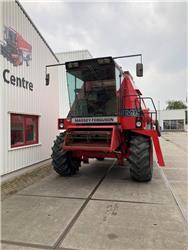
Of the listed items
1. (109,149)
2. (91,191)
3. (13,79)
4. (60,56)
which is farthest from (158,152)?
(60,56)

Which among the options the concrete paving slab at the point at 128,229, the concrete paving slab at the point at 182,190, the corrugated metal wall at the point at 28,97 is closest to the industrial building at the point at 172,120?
the corrugated metal wall at the point at 28,97

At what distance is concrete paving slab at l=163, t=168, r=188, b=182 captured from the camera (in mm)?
6281

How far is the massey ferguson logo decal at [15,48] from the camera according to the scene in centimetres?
611

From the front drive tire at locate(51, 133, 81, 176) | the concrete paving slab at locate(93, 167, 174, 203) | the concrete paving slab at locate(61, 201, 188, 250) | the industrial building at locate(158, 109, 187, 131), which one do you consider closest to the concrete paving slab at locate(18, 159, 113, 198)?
the front drive tire at locate(51, 133, 81, 176)

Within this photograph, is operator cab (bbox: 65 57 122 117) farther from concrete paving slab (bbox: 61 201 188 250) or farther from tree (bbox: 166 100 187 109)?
tree (bbox: 166 100 187 109)

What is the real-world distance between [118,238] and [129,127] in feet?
10.5

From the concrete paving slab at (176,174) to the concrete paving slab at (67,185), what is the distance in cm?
213

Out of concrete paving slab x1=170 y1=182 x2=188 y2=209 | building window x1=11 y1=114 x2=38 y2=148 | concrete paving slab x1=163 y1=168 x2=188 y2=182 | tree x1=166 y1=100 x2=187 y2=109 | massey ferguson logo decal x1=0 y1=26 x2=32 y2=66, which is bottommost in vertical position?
concrete paving slab x1=163 y1=168 x2=188 y2=182

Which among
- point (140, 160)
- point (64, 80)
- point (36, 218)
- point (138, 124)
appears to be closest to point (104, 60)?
point (138, 124)

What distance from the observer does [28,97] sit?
7.41m

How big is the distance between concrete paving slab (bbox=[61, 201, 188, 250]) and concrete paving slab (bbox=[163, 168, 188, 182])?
2490mm

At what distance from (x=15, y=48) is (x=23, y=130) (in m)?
2.69

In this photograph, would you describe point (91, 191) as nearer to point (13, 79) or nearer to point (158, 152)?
point (158, 152)

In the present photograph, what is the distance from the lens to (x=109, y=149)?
518 cm
